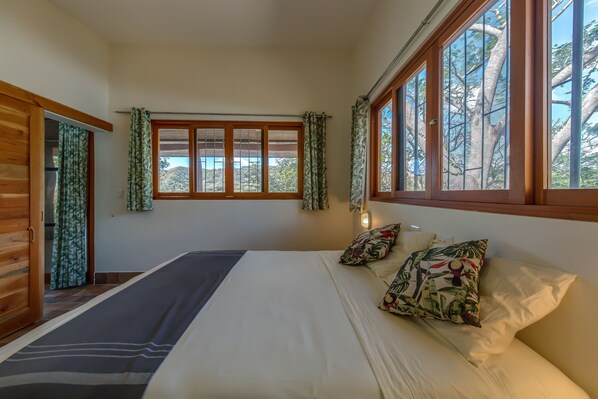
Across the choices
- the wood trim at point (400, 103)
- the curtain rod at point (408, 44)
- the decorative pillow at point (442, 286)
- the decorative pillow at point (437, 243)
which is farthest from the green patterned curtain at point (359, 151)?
the decorative pillow at point (442, 286)

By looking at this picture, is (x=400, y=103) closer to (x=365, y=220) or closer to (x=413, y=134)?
(x=413, y=134)

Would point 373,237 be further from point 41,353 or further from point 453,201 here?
point 41,353

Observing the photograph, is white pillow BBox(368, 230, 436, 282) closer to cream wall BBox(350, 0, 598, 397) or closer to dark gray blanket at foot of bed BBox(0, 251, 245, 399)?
cream wall BBox(350, 0, 598, 397)

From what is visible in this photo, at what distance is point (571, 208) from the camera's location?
809 mm

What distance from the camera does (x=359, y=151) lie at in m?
2.69

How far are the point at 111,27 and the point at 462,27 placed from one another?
3545mm

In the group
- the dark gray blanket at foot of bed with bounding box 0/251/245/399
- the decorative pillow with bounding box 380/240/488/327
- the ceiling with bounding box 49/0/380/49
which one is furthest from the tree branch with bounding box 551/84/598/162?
the ceiling with bounding box 49/0/380/49

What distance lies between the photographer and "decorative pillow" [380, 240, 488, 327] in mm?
807

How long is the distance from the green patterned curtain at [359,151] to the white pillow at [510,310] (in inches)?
76.4

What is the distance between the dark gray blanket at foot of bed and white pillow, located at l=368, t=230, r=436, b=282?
0.98 metres

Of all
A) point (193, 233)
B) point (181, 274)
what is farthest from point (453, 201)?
point (193, 233)

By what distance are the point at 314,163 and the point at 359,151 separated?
0.64m

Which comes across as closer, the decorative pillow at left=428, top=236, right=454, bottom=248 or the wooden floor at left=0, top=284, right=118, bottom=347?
the decorative pillow at left=428, top=236, right=454, bottom=248

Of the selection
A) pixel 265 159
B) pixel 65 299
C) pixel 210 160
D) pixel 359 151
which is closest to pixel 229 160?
pixel 210 160
